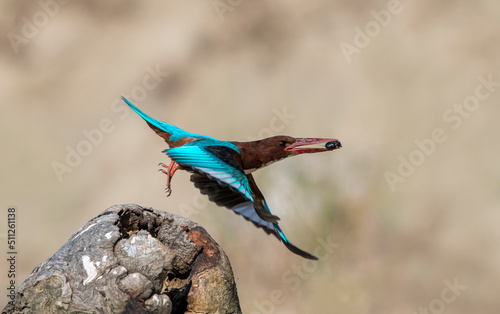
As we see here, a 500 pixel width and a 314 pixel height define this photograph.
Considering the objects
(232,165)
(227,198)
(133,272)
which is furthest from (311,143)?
(133,272)

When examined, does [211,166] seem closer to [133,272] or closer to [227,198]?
[227,198]

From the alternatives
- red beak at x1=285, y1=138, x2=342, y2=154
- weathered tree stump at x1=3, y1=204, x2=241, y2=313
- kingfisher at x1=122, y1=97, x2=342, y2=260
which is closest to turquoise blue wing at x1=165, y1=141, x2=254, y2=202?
kingfisher at x1=122, y1=97, x2=342, y2=260

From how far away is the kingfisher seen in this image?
4621 mm

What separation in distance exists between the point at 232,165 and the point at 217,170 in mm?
223

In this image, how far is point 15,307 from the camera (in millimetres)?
3967

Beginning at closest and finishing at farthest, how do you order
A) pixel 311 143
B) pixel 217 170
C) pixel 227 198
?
pixel 217 170 < pixel 227 198 < pixel 311 143

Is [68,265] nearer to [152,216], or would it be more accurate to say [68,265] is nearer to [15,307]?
[15,307]

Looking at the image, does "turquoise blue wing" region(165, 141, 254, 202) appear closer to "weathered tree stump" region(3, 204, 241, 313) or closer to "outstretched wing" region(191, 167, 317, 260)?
"outstretched wing" region(191, 167, 317, 260)

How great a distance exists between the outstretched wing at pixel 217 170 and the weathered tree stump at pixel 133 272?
38 centimetres

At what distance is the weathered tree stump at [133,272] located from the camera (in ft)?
12.7

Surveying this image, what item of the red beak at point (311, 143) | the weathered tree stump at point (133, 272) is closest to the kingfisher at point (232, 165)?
the red beak at point (311, 143)

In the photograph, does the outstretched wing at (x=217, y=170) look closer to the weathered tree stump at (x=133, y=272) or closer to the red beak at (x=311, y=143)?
the weathered tree stump at (x=133, y=272)

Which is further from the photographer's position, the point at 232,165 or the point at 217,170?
the point at 232,165

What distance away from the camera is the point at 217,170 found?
4.71 metres
